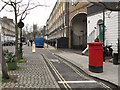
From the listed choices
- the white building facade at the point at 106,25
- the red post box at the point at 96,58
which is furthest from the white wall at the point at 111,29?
the red post box at the point at 96,58

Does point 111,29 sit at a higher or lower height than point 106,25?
lower

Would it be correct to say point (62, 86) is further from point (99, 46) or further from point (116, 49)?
point (116, 49)

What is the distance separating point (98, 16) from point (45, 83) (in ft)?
41.4

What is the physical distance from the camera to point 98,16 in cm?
1572

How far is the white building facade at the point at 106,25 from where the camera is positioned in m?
12.8

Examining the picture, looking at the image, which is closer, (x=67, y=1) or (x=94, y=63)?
(x=94, y=63)

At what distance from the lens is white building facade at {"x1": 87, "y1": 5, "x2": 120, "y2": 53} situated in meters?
12.8

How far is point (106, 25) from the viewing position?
1428 cm

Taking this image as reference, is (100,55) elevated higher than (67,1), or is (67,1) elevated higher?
(67,1)

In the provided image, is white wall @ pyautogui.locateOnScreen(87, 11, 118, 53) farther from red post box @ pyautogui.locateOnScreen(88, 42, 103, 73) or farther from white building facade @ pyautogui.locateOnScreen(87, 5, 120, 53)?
red post box @ pyautogui.locateOnScreen(88, 42, 103, 73)

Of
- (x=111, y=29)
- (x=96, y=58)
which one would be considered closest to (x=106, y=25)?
(x=111, y=29)

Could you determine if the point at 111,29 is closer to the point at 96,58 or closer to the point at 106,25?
the point at 106,25

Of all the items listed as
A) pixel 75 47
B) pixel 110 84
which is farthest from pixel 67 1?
pixel 110 84

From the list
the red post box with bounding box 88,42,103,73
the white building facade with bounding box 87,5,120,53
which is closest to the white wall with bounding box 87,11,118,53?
the white building facade with bounding box 87,5,120,53
